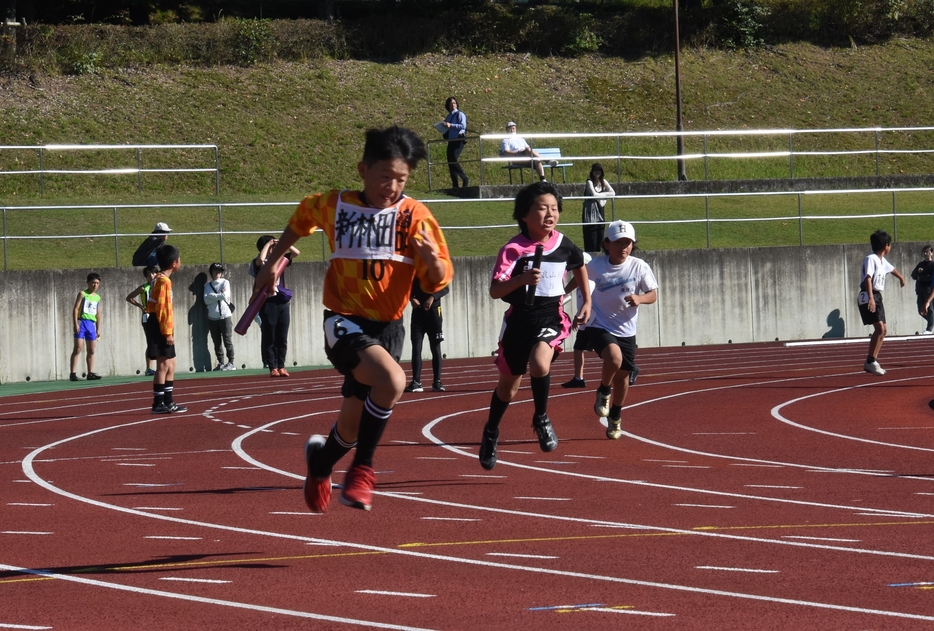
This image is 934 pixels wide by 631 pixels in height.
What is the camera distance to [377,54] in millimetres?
47719

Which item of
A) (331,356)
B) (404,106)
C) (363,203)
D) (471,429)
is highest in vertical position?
(404,106)

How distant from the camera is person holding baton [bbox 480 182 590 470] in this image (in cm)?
972

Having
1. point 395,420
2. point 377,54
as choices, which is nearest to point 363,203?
point 395,420

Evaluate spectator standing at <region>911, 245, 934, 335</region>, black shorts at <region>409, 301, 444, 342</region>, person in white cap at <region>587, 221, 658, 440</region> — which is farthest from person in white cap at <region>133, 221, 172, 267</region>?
spectator standing at <region>911, 245, 934, 335</region>

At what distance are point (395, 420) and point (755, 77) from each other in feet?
124

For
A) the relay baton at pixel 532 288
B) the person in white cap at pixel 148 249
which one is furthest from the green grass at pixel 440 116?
the relay baton at pixel 532 288

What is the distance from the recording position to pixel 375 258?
710 cm

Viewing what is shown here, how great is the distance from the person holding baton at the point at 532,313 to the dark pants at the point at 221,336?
1328 centimetres

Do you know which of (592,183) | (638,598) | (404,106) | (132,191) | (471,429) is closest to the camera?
(638,598)

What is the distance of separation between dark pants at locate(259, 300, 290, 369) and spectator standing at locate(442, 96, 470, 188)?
1019 centimetres

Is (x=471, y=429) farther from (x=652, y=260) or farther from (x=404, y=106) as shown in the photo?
(x=404, y=106)

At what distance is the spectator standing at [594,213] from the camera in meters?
25.5

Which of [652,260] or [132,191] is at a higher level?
[132,191]

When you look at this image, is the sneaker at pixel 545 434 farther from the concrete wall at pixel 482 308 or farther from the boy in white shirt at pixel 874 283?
the concrete wall at pixel 482 308
